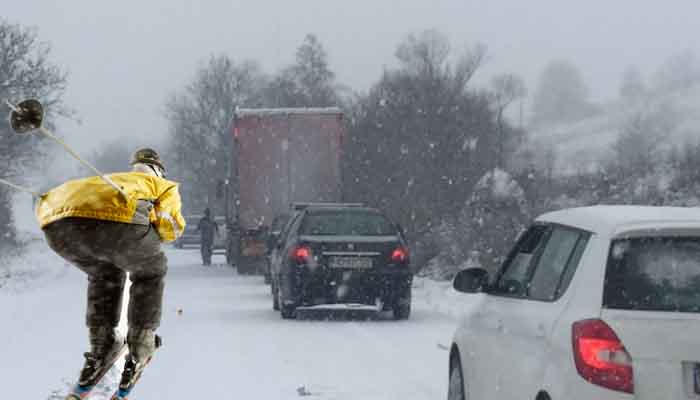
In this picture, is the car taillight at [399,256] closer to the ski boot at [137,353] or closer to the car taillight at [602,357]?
the ski boot at [137,353]

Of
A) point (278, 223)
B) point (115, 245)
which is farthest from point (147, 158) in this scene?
point (278, 223)

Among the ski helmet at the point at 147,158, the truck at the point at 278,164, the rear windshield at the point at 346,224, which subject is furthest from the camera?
the truck at the point at 278,164

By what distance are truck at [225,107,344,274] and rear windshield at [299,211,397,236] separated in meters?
11.2

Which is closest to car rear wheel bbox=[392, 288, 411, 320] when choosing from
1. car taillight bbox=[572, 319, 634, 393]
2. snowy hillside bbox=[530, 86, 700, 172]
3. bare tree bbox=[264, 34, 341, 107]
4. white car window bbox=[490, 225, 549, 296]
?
white car window bbox=[490, 225, 549, 296]

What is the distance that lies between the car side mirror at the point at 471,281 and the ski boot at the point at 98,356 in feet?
6.23

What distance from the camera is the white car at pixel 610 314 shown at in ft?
16.2

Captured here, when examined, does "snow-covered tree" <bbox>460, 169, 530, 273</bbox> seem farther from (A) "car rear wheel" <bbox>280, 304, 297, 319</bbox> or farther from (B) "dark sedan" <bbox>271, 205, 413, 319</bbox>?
(A) "car rear wheel" <bbox>280, 304, 297, 319</bbox>

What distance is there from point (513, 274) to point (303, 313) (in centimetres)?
1250

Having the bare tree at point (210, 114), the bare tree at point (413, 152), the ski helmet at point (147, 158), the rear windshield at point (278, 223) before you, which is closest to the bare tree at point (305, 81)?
the bare tree at point (210, 114)

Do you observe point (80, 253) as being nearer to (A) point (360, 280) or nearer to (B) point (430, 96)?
(A) point (360, 280)

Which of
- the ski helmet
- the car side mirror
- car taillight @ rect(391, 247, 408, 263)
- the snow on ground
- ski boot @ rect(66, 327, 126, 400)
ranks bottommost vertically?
the snow on ground

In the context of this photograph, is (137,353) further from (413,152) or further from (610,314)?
(413,152)

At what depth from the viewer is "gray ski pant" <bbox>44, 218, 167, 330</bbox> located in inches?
274

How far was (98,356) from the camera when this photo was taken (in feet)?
23.6
